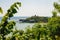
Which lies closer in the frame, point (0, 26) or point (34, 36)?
point (0, 26)

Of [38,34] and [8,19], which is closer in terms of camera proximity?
[8,19]

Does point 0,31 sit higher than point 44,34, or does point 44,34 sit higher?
point 0,31

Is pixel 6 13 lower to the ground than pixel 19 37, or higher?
higher

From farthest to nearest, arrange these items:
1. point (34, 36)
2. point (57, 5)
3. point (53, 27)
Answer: point (53, 27), point (57, 5), point (34, 36)

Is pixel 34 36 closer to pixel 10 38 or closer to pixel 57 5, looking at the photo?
pixel 10 38

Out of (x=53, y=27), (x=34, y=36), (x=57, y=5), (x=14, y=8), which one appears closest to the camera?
(x=14, y=8)

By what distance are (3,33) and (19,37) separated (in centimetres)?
54

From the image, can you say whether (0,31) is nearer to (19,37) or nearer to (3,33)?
(3,33)

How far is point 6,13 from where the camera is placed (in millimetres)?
6941

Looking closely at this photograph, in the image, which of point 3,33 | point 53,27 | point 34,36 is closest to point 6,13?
point 3,33

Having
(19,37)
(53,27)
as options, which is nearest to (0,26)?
(19,37)

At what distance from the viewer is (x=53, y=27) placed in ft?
68.6

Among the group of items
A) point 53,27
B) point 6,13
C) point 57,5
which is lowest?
point 53,27

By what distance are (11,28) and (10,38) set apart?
0.34 metres
